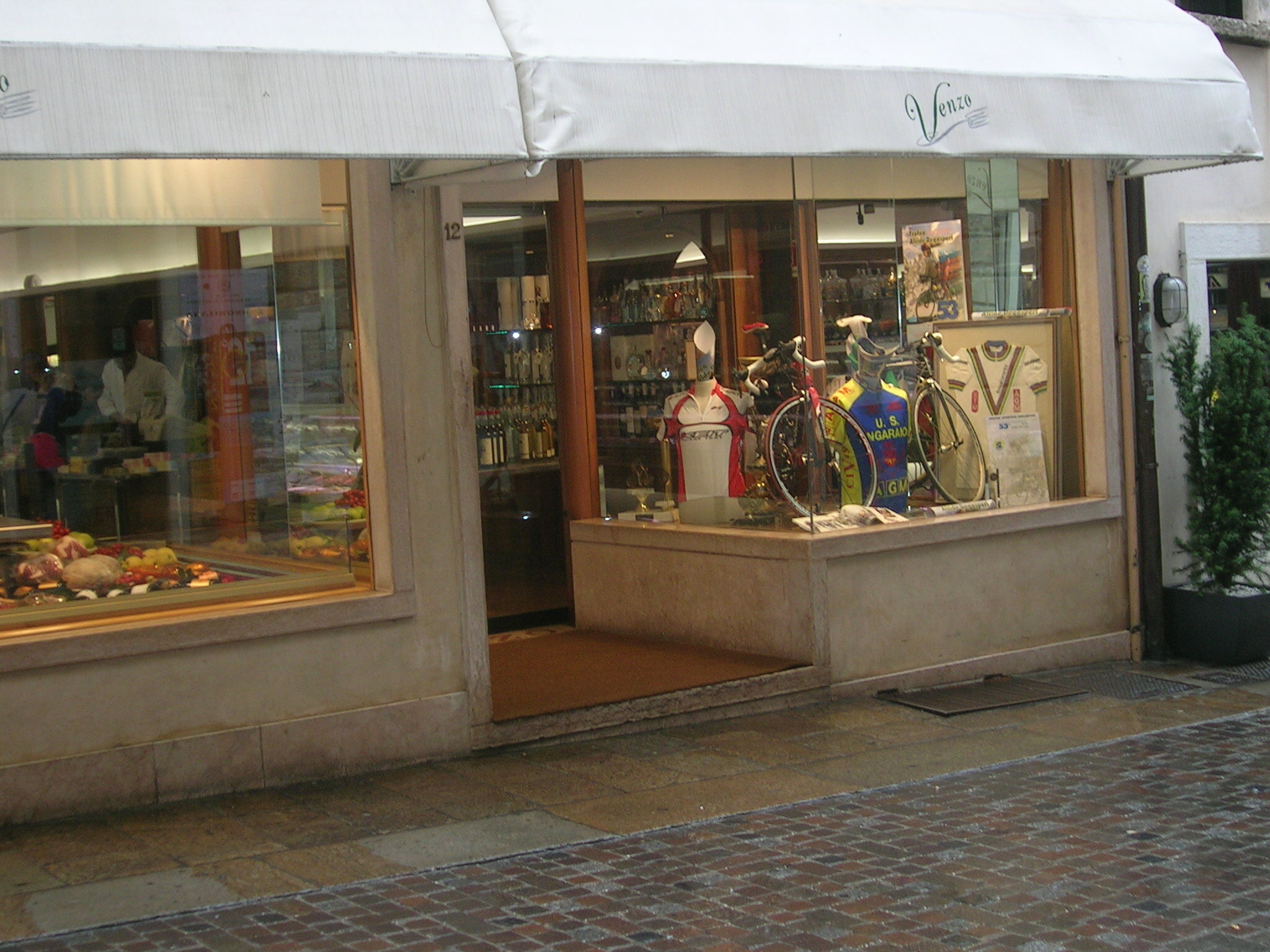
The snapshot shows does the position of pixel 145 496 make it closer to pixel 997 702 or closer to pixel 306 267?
pixel 306 267

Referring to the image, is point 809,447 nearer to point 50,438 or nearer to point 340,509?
point 340,509

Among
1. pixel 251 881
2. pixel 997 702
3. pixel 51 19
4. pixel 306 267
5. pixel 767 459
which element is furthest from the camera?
pixel 767 459

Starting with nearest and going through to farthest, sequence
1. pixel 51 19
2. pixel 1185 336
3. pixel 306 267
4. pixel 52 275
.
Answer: pixel 51 19 → pixel 52 275 → pixel 306 267 → pixel 1185 336

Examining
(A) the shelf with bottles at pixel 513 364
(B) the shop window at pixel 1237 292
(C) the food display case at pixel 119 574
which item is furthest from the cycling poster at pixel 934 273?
(C) the food display case at pixel 119 574

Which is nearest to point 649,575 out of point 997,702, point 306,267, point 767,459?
point 767,459

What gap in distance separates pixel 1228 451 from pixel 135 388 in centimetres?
623

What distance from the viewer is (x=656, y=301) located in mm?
9812

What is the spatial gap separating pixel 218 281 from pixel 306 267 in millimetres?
420

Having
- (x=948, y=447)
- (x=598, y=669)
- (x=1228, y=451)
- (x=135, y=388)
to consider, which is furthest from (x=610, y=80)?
(x=1228, y=451)

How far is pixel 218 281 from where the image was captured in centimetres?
700

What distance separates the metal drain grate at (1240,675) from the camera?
8.61 m

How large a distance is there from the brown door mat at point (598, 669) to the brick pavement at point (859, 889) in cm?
162

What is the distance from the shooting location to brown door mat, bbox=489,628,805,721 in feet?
24.9

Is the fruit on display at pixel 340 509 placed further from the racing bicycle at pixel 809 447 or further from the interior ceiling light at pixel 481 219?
the interior ceiling light at pixel 481 219
